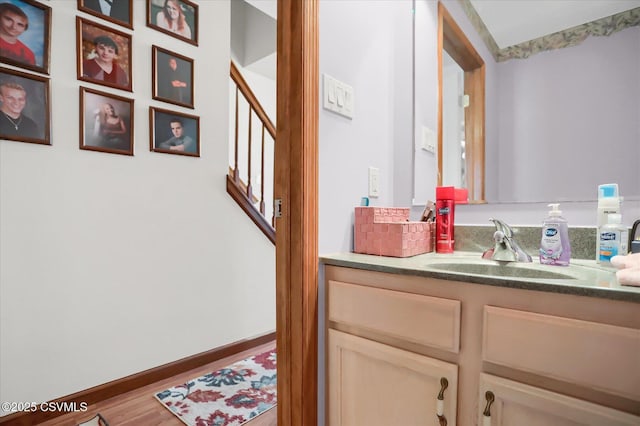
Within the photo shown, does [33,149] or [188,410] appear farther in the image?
[188,410]

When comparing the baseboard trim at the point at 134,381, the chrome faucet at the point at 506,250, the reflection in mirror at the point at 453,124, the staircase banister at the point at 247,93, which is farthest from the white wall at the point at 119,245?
the chrome faucet at the point at 506,250

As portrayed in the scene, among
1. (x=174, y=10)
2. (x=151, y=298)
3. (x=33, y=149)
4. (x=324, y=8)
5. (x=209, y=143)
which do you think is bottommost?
(x=151, y=298)

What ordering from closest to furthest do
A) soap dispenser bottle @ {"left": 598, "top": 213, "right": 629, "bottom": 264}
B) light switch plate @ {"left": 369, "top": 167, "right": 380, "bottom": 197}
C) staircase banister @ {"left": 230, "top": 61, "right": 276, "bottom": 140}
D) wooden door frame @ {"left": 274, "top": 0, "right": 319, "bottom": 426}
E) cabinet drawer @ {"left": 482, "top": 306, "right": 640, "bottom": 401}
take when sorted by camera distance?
1. cabinet drawer @ {"left": 482, "top": 306, "right": 640, "bottom": 401}
2. soap dispenser bottle @ {"left": 598, "top": 213, "right": 629, "bottom": 264}
3. wooden door frame @ {"left": 274, "top": 0, "right": 319, "bottom": 426}
4. light switch plate @ {"left": 369, "top": 167, "right": 380, "bottom": 197}
5. staircase banister @ {"left": 230, "top": 61, "right": 276, "bottom": 140}

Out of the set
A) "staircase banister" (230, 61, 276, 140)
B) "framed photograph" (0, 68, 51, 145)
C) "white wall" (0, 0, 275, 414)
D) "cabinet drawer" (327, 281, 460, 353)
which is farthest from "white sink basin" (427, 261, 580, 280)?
"staircase banister" (230, 61, 276, 140)

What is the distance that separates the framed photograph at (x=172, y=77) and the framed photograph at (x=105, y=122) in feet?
0.66

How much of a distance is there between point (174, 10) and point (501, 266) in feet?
7.09

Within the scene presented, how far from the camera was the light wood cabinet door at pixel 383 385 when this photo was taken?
0.82 meters

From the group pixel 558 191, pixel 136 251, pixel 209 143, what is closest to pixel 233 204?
pixel 209 143

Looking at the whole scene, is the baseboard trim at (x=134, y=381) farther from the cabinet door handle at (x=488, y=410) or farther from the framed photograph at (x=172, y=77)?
the cabinet door handle at (x=488, y=410)

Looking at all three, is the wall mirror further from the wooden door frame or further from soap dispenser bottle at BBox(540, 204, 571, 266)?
the wooden door frame

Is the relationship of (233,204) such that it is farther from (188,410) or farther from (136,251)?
(188,410)

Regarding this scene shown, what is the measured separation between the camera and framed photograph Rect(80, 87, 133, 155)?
5.19 feet

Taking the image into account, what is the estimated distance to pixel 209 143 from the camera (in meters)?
2.08

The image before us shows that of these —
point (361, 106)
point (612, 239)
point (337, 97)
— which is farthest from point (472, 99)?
point (612, 239)
